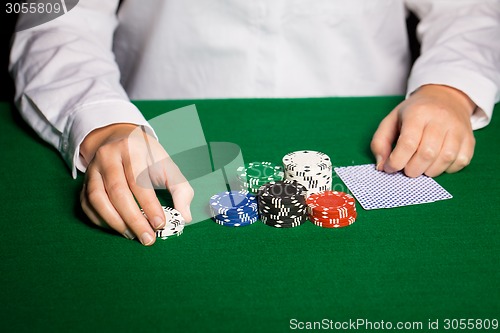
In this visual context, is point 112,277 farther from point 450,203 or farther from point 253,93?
point 253,93

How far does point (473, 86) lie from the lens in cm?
181

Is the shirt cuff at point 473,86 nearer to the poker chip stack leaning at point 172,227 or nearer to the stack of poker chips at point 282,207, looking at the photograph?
the stack of poker chips at point 282,207

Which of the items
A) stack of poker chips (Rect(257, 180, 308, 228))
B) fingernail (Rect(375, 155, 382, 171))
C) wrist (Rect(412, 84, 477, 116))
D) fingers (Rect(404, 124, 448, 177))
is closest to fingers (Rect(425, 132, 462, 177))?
fingers (Rect(404, 124, 448, 177))

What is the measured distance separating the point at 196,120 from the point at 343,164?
510 mm

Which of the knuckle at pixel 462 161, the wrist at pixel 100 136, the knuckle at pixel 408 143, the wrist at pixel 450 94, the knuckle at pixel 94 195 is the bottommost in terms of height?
the wrist at pixel 100 136

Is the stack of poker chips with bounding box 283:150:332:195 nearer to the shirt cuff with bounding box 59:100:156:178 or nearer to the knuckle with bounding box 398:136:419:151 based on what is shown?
the knuckle with bounding box 398:136:419:151

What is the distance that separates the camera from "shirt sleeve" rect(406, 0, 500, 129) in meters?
1.81

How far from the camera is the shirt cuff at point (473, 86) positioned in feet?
5.87

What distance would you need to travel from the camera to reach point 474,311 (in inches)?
41.2

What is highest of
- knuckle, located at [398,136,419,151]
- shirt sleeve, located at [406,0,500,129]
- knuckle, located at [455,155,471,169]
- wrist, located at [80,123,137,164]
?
shirt sleeve, located at [406,0,500,129]

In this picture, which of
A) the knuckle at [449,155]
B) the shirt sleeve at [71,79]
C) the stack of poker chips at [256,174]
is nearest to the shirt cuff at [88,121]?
the shirt sleeve at [71,79]

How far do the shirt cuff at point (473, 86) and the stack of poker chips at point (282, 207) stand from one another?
68 centimetres

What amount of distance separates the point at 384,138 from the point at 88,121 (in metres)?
0.79

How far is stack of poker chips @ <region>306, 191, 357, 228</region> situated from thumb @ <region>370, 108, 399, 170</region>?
0.27 metres
